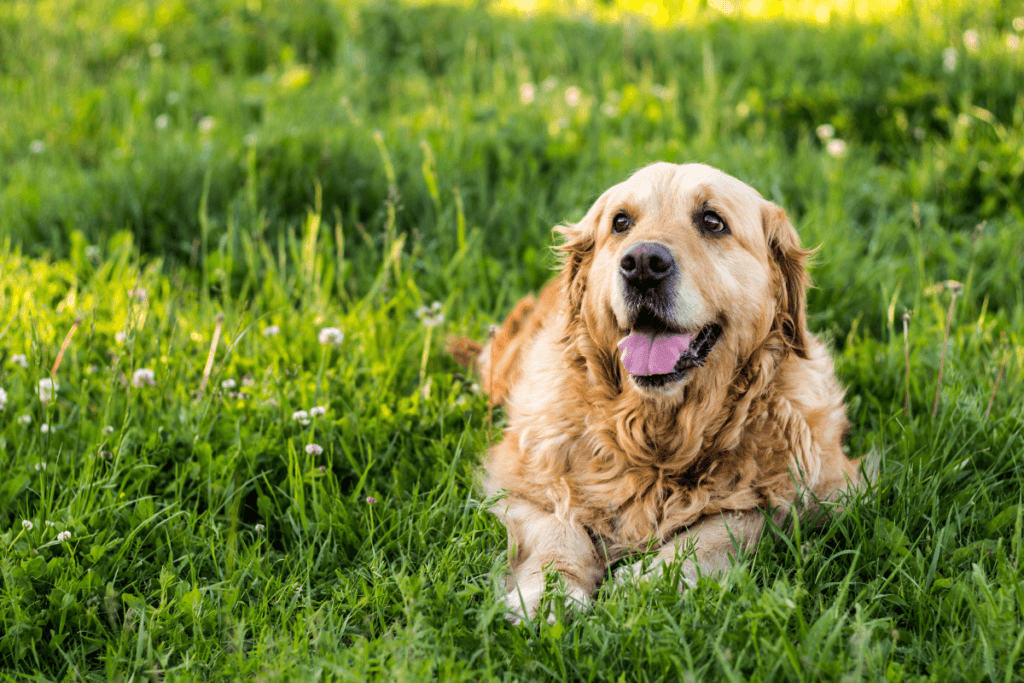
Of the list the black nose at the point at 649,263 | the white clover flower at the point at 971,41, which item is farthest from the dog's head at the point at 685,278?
the white clover flower at the point at 971,41

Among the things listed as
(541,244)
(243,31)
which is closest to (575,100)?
(541,244)

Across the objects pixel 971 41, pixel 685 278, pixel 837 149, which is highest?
pixel 971 41

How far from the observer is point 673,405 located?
2461mm

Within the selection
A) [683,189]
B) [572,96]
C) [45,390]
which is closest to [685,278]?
[683,189]

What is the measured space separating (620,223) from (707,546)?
1042mm

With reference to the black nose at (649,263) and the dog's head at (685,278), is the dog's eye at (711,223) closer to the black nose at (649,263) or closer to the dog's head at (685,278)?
the dog's head at (685,278)

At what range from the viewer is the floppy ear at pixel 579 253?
8.92 ft

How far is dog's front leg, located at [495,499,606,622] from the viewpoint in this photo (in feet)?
7.07

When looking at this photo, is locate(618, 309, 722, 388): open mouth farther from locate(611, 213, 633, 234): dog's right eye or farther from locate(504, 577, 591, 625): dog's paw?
locate(504, 577, 591, 625): dog's paw

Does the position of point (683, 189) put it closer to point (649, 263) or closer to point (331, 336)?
point (649, 263)

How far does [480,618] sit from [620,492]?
2.22 ft

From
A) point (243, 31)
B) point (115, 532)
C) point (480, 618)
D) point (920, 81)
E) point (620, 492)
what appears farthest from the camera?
point (243, 31)

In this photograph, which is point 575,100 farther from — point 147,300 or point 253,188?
point 147,300

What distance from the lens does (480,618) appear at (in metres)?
1.95
